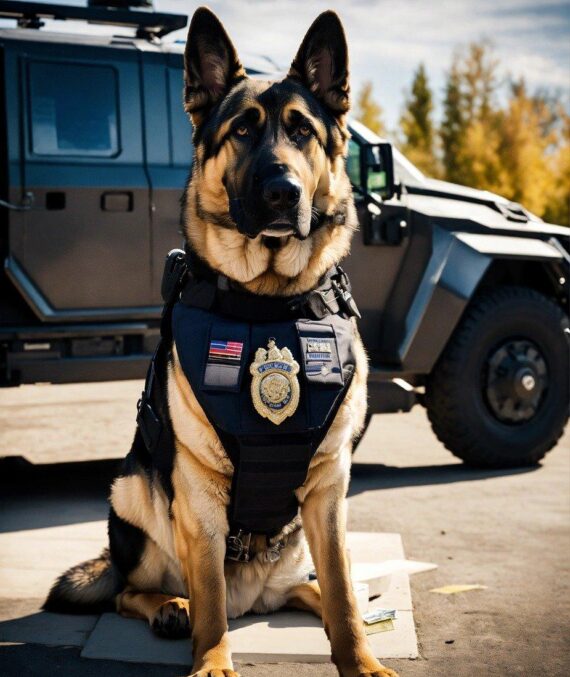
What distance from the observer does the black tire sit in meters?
6.53

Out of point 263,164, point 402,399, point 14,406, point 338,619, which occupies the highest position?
point 263,164

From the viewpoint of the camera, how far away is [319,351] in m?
3.32

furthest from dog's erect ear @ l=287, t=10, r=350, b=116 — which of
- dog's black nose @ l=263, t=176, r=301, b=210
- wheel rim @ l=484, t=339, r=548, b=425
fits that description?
wheel rim @ l=484, t=339, r=548, b=425

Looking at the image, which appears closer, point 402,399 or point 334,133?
point 334,133

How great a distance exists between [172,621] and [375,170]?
355 cm

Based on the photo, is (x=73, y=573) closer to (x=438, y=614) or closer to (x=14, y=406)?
(x=438, y=614)

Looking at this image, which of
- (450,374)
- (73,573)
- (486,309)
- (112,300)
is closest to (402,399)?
(450,374)

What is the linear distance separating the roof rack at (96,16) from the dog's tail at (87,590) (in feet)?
12.4

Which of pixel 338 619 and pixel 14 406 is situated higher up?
pixel 338 619

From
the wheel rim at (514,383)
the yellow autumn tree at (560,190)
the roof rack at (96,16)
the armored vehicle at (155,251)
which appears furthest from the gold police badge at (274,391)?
the yellow autumn tree at (560,190)

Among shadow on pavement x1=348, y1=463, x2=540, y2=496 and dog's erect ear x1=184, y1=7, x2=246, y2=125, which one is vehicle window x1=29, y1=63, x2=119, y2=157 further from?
dog's erect ear x1=184, y1=7, x2=246, y2=125

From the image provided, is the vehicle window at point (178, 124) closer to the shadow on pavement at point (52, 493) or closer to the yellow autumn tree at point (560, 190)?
the shadow on pavement at point (52, 493)

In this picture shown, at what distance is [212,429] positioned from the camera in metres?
3.26

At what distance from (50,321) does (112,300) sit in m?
0.39
